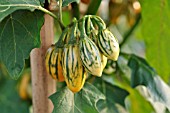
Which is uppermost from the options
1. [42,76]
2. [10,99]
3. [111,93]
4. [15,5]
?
[15,5]

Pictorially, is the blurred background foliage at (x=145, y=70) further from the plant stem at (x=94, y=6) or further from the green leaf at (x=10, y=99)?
the green leaf at (x=10, y=99)

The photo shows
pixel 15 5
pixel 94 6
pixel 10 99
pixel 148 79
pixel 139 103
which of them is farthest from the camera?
pixel 10 99

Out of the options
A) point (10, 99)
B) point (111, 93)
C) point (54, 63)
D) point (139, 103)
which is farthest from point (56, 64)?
point (10, 99)

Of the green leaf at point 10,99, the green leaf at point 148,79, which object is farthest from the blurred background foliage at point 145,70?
the green leaf at point 10,99

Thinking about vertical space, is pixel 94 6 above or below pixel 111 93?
above

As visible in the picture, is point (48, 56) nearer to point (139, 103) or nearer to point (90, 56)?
point (90, 56)

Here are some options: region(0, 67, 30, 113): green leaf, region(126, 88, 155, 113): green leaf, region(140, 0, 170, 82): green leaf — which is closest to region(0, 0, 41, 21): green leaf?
region(140, 0, 170, 82): green leaf

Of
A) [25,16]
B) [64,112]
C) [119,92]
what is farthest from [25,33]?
[119,92]
